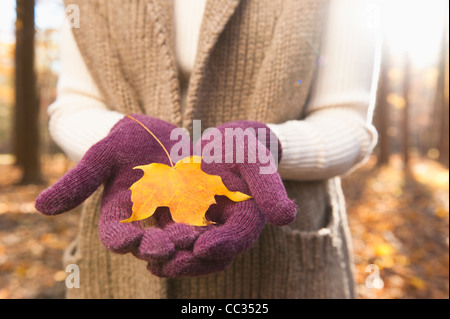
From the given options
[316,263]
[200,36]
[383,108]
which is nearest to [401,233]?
[316,263]

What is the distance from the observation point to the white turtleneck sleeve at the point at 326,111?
1.08 m

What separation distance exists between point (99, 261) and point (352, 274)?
3.08 feet

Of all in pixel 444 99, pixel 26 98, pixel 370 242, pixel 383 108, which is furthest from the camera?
pixel 383 108

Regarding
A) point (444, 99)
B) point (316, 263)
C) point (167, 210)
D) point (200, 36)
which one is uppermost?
point (200, 36)

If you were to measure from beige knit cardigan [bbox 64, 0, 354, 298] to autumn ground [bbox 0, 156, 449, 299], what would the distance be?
473mm

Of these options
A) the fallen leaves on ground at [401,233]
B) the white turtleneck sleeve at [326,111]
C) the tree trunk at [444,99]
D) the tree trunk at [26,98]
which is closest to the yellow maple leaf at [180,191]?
the white turtleneck sleeve at [326,111]

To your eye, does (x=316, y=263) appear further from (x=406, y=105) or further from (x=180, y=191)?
(x=406, y=105)

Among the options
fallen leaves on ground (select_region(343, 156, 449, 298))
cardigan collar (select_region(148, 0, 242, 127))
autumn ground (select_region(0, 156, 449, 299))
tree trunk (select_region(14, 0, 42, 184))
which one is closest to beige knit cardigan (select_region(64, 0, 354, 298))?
cardigan collar (select_region(148, 0, 242, 127))

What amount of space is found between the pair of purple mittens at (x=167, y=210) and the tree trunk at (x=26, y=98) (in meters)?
6.01

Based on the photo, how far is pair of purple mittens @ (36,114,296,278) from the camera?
730 millimetres

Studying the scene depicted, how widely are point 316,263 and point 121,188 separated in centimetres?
68

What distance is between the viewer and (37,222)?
5031 mm

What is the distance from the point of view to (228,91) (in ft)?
3.84
